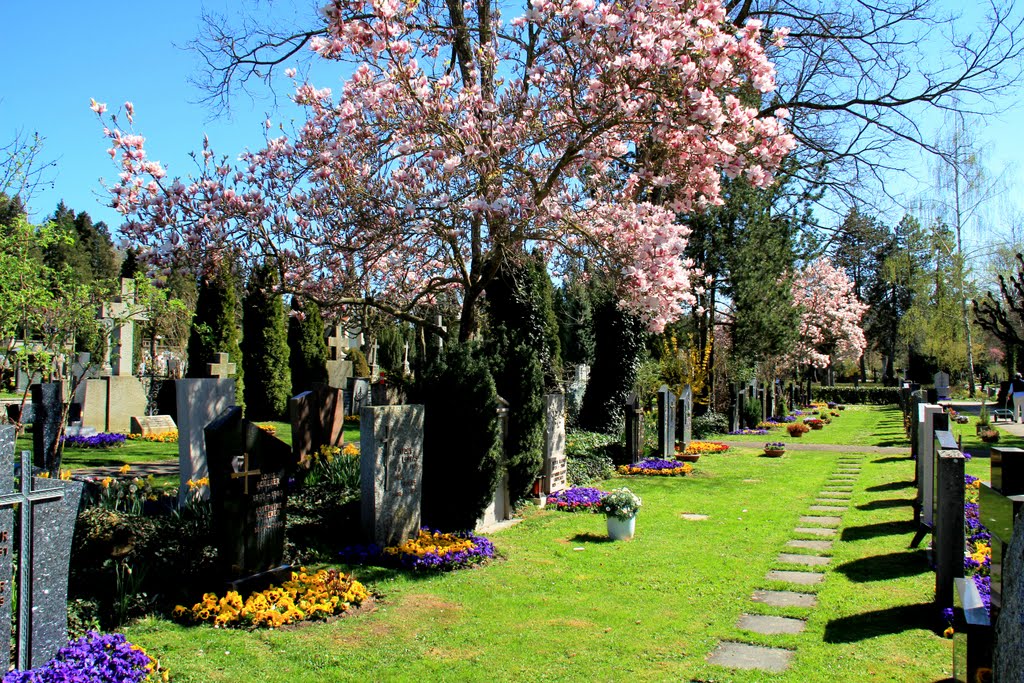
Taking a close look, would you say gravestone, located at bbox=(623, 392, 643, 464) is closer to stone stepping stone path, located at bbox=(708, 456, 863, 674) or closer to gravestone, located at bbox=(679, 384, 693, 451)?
gravestone, located at bbox=(679, 384, 693, 451)

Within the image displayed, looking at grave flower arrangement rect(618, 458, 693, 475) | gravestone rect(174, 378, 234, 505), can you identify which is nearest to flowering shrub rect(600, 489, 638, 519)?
gravestone rect(174, 378, 234, 505)

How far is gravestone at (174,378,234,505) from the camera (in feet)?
30.8

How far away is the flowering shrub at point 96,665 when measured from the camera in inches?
171

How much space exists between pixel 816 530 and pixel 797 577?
2.56 metres

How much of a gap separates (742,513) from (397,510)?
5.48 m

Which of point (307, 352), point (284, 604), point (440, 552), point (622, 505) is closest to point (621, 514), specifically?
point (622, 505)

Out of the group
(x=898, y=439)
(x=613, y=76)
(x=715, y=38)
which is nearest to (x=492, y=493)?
(x=613, y=76)

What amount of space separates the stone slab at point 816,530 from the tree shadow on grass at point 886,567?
131 cm

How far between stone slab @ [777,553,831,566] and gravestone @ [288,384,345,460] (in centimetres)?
644

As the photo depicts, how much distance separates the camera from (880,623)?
21.1 feet

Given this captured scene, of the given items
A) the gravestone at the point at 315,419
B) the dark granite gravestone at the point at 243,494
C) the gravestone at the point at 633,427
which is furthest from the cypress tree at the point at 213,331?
the dark granite gravestone at the point at 243,494

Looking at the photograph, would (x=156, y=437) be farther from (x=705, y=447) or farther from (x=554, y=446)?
(x=705, y=447)

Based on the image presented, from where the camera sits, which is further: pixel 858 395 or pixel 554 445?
pixel 858 395

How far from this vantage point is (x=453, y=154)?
9133mm
